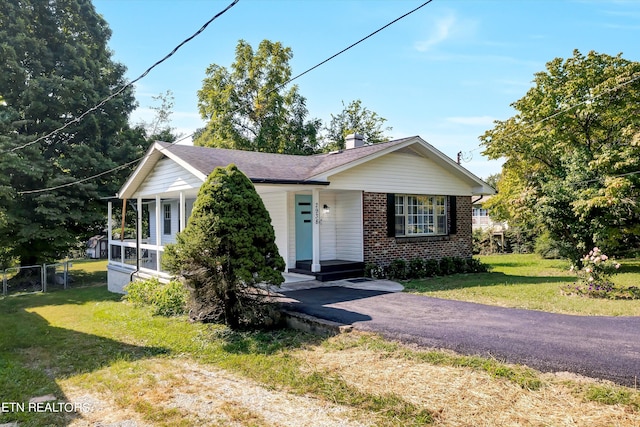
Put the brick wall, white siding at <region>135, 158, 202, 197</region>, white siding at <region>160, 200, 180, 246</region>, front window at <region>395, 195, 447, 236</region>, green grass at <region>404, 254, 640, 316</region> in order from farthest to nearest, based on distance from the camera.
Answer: white siding at <region>160, 200, 180, 246</region>
front window at <region>395, 195, 447, 236</region>
the brick wall
white siding at <region>135, 158, 202, 197</region>
green grass at <region>404, 254, 640, 316</region>

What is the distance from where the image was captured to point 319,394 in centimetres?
435

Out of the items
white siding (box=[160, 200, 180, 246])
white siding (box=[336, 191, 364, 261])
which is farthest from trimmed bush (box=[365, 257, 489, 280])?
white siding (box=[160, 200, 180, 246])

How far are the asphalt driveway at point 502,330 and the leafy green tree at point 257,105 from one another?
804 inches

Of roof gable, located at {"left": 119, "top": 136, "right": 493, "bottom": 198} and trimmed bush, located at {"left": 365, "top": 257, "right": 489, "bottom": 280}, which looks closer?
roof gable, located at {"left": 119, "top": 136, "right": 493, "bottom": 198}

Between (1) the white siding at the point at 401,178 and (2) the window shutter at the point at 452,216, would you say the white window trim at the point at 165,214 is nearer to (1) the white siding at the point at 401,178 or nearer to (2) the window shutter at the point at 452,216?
(1) the white siding at the point at 401,178

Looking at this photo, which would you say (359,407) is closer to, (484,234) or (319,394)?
(319,394)

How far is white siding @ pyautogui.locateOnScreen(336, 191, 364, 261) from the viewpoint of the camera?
12180mm

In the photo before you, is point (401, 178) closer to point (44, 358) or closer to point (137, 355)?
point (137, 355)

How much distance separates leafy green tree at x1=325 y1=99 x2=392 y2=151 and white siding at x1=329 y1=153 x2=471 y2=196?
1888cm

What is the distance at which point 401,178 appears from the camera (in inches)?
516

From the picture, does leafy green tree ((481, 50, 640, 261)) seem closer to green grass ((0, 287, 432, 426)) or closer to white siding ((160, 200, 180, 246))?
green grass ((0, 287, 432, 426))

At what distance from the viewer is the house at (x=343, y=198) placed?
37.3 feet

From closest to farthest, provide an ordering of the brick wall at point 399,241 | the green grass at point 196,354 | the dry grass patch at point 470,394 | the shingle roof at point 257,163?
1. the dry grass patch at point 470,394
2. the green grass at point 196,354
3. the shingle roof at point 257,163
4. the brick wall at point 399,241

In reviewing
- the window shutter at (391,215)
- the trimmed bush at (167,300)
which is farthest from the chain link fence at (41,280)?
the window shutter at (391,215)
